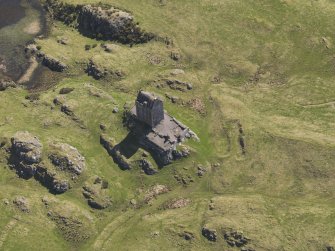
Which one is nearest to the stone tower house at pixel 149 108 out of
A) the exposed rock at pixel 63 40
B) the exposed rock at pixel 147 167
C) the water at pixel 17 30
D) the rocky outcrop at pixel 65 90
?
the exposed rock at pixel 147 167

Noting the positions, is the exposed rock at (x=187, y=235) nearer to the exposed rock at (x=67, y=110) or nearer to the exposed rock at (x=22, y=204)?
the exposed rock at (x=22, y=204)

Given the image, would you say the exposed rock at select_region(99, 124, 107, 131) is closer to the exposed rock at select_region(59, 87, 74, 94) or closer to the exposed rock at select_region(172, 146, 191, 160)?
the exposed rock at select_region(59, 87, 74, 94)

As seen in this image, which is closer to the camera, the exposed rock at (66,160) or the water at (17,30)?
the exposed rock at (66,160)

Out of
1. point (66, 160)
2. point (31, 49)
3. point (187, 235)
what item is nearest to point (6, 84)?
point (31, 49)

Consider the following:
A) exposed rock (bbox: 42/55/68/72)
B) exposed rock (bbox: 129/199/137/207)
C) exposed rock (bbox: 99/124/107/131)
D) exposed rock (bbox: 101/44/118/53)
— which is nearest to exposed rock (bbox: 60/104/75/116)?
exposed rock (bbox: 99/124/107/131)

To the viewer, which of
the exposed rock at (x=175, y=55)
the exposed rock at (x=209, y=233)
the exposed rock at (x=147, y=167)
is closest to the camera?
the exposed rock at (x=209, y=233)

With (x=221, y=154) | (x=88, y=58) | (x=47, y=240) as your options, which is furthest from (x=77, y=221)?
(x=88, y=58)

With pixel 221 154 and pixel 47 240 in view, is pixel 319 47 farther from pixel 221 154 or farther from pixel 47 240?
pixel 47 240

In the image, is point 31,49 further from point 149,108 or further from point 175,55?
point 149,108
